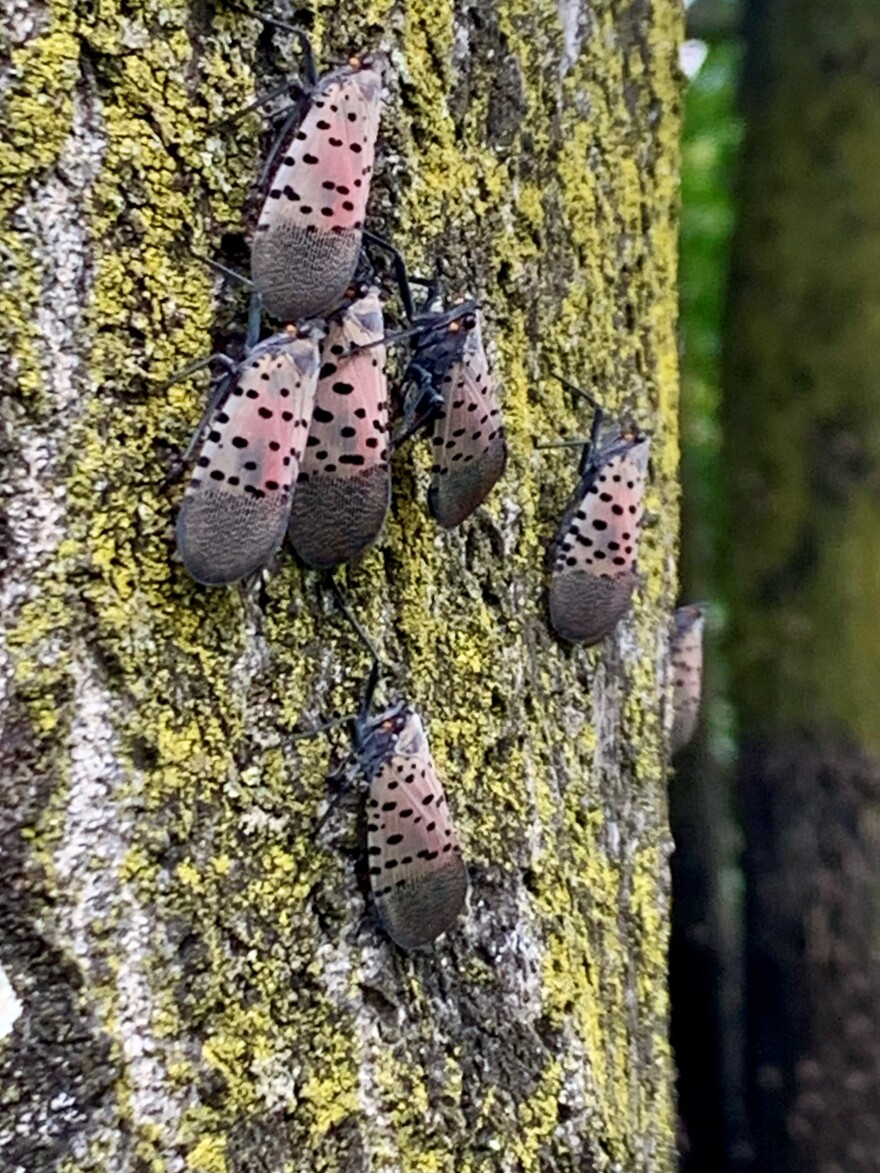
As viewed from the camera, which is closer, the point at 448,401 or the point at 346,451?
the point at 346,451

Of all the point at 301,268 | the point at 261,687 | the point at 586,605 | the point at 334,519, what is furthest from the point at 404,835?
the point at 301,268

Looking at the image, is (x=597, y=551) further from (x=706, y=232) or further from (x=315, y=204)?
(x=706, y=232)

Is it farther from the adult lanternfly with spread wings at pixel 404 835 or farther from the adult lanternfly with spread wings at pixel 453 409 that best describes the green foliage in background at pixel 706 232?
the adult lanternfly with spread wings at pixel 404 835

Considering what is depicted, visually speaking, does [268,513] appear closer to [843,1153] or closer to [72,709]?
[72,709]

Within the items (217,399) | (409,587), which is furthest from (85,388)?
(409,587)

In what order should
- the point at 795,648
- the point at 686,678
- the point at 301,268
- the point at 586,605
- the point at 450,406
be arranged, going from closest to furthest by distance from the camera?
the point at 301,268, the point at 450,406, the point at 586,605, the point at 686,678, the point at 795,648

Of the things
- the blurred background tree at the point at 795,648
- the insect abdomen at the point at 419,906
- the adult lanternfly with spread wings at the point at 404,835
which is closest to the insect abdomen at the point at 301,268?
the adult lanternfly with spread wings at the point at 404,835

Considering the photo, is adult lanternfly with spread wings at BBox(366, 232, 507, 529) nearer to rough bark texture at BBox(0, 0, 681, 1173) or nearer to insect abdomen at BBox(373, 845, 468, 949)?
rough bark texture at BBox(0, 0, 681, 1173)
